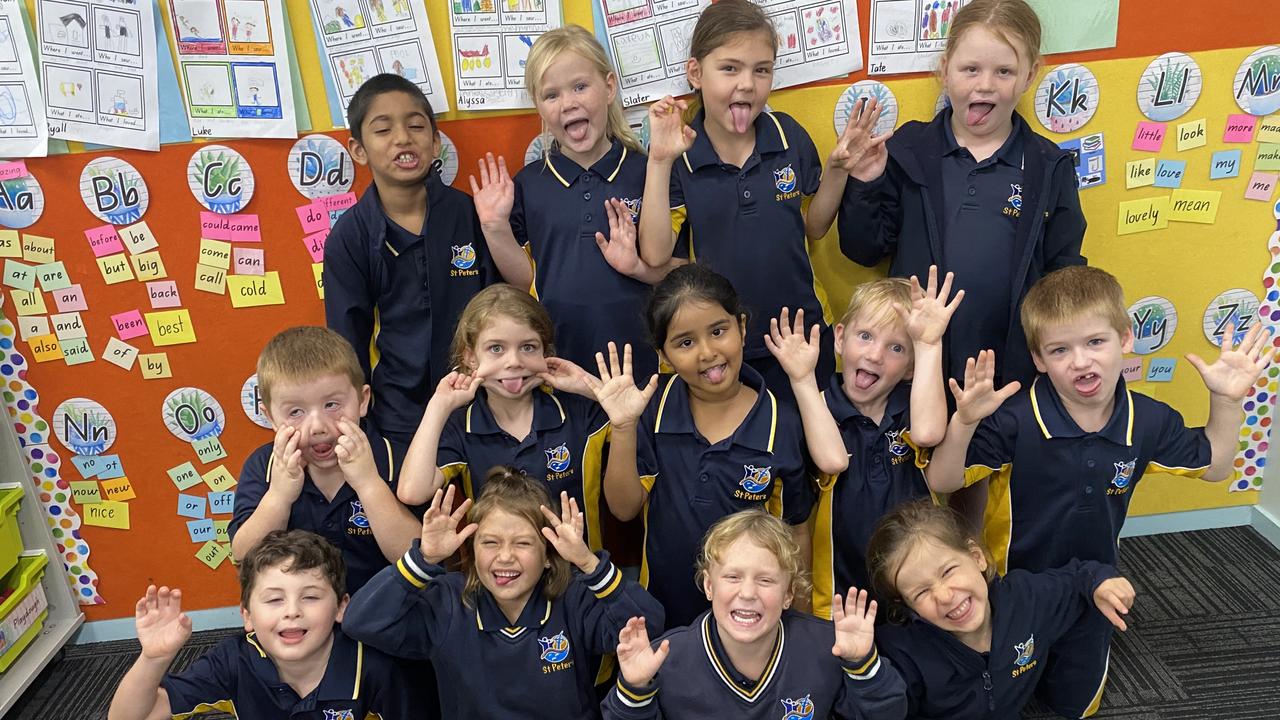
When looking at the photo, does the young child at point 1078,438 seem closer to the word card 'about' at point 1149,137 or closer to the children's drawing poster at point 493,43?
the word card 'about' at point 1149,137

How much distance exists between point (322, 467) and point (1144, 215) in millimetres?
2262

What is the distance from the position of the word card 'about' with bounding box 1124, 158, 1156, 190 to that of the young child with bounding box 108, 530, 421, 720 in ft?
7.40

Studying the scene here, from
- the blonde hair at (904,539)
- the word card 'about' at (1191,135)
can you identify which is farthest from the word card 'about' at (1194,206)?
the blonde hair at (904,539)

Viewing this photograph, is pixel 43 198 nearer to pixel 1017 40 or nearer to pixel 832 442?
pixel 832 442

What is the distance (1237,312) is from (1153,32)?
0.85m

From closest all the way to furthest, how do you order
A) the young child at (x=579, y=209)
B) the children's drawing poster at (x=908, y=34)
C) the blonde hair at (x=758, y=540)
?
the blonde hair at (x=758, y=540)
the young child at (x=579, y=209)
the children's drawing poster at (x=908, y=34)

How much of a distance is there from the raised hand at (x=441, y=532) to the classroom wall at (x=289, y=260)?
95 centimetres

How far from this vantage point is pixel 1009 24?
2383mm

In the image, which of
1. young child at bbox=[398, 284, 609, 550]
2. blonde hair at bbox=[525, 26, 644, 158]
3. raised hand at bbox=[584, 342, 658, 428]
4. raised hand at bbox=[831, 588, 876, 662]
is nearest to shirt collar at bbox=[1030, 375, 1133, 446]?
raised hand at bbox=[831, 588, 876, 662]

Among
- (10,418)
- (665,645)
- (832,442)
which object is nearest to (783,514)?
(832,442)

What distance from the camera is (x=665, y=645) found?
6.31 ft

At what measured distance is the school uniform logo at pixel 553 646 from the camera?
2.06 meters

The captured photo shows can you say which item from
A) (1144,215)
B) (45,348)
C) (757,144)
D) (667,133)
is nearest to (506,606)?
(667,133)

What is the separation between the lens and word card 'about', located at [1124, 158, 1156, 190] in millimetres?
2701
